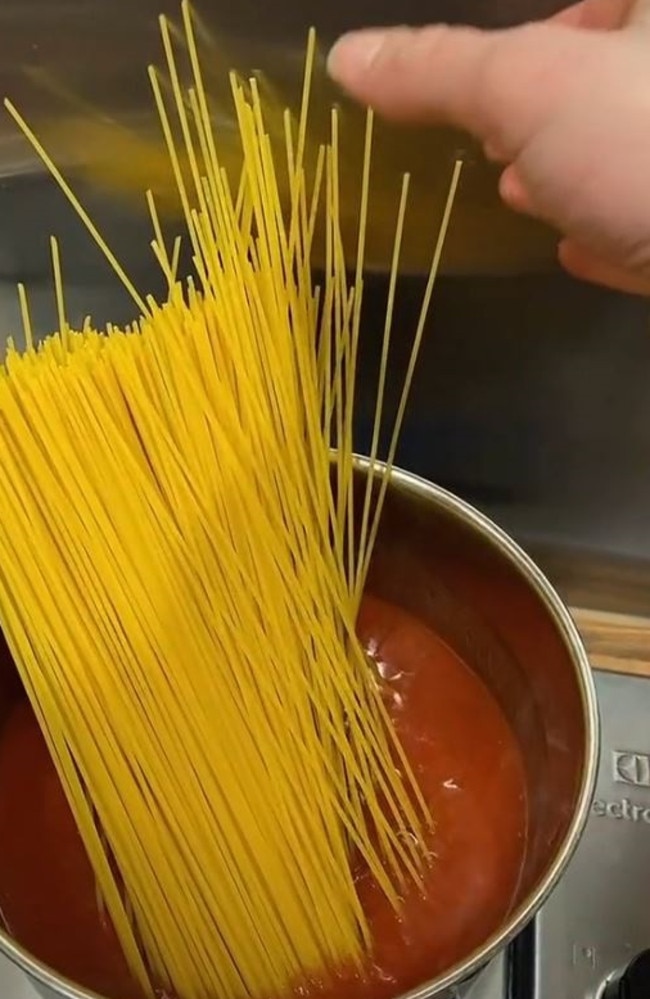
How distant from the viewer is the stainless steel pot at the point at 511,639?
0.52 meters

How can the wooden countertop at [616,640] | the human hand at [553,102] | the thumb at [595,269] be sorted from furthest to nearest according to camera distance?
the wooden countertop at [616,640] → the thumb at [595,269] → the human hand at [553,102]

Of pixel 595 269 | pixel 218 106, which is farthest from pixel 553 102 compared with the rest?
pixel 218 106

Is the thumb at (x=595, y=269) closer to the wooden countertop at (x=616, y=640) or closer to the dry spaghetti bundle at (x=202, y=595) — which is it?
the dry spaghetti bundle at (x=202, y=595)

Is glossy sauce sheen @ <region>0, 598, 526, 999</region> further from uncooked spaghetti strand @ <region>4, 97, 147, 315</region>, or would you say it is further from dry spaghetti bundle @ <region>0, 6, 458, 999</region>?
uncooked spaghetti strand @ <region>4, 97, 147, 315</region>

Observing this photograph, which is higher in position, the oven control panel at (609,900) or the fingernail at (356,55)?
the fingernail at (356,55)

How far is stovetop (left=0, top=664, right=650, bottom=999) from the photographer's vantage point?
629 millimetres

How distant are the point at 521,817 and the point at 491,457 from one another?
26cm

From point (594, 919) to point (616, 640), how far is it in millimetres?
175

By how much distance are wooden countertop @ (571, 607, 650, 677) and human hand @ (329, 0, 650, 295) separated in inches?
11.6

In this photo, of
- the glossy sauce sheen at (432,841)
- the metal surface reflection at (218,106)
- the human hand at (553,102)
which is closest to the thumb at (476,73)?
the human hand at (553,102)

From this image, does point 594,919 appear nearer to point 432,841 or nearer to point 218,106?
point 432,841

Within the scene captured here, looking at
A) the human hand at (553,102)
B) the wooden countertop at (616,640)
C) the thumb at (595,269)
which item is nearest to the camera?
the human hand at (553,102)

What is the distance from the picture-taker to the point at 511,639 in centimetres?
60

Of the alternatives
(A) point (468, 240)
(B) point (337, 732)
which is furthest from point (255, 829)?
(A) point (468, 240)
